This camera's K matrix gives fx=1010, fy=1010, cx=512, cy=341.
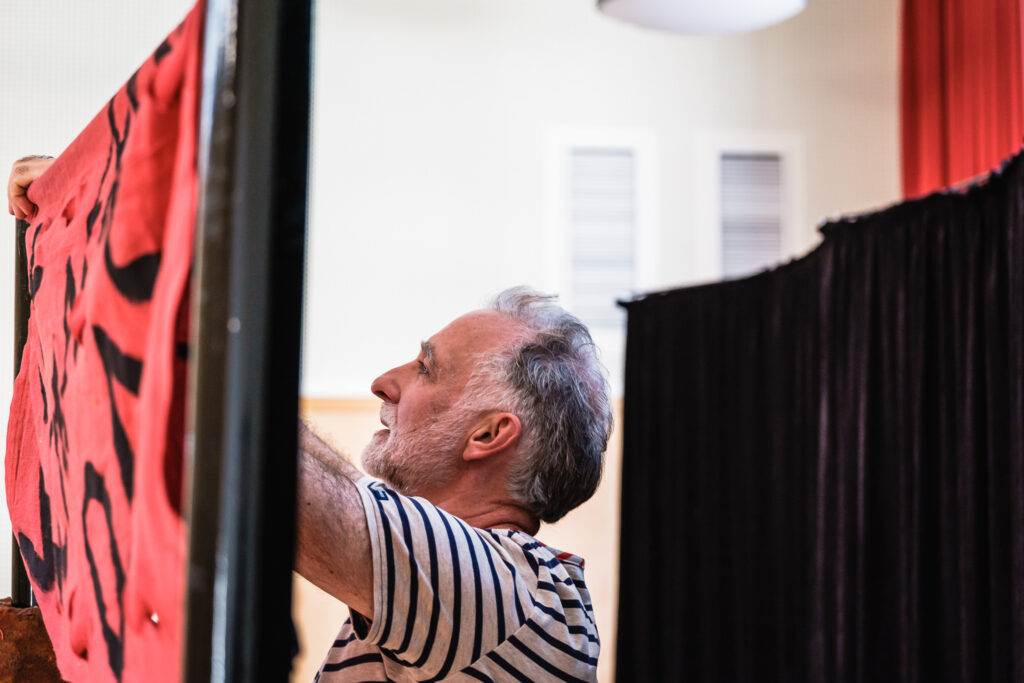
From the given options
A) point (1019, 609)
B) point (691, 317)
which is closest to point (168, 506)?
point (1019, 609)

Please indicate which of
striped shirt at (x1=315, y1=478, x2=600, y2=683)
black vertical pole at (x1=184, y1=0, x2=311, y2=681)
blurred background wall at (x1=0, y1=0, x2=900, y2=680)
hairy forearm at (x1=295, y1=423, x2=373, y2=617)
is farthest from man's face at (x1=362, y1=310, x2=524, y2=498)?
blurred background wall at (x1=0, y1=0, x2=900, y2=680)

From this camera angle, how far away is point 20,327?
1079mm

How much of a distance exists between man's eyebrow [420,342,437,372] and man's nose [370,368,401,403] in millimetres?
63

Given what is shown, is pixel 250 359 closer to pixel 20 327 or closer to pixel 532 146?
pixel 20 327

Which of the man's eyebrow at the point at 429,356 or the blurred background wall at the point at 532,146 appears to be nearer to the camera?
the man's eyebrow at the point at 429,356

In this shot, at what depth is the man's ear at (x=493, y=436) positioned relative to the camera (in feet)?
4.77

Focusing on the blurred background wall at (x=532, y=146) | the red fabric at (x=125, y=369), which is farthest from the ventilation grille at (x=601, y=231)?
the red fabric at (x=125, y=369)

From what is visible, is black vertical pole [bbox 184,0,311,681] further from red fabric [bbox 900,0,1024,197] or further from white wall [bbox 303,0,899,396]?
white wall [bbox 303,0,899,396]

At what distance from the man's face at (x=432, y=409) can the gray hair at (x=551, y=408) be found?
3 cm

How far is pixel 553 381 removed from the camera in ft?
4.93

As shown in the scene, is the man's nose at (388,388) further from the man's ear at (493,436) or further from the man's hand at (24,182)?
the man's hand at (24,182)

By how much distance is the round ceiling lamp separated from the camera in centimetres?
318

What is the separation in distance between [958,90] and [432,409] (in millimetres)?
3368

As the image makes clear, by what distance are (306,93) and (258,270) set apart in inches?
3.4
